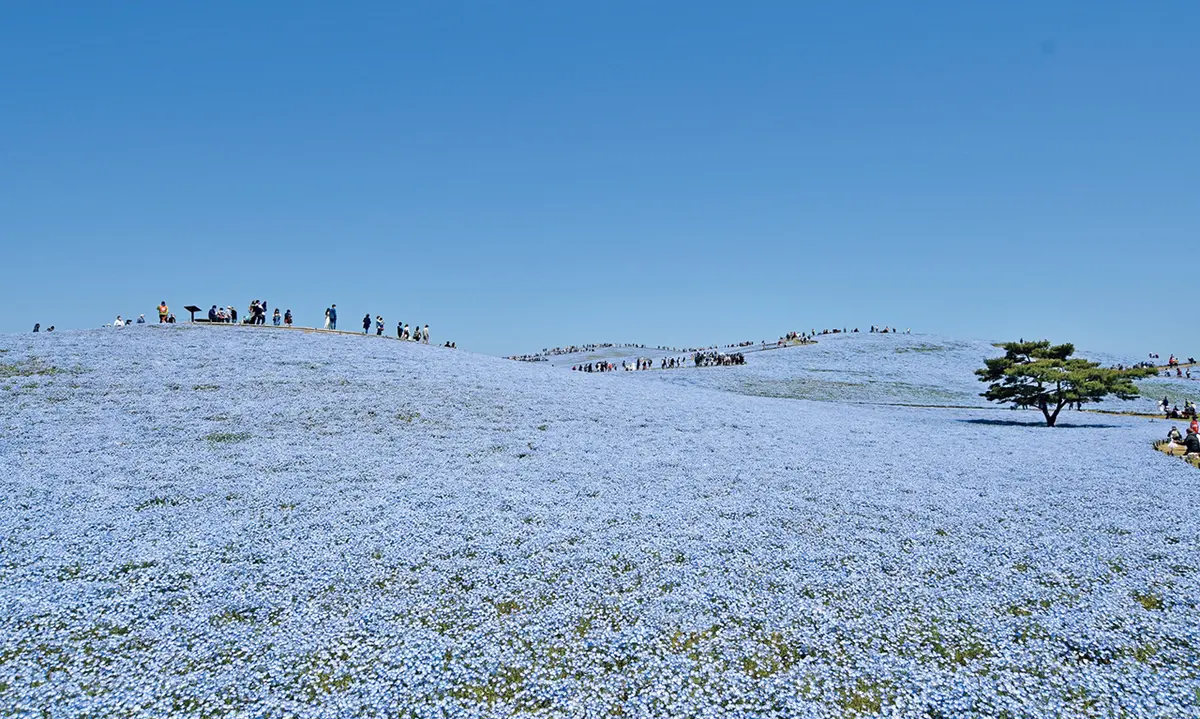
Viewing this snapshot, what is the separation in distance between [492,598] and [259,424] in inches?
536

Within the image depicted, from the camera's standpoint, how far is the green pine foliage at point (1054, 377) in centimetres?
2912

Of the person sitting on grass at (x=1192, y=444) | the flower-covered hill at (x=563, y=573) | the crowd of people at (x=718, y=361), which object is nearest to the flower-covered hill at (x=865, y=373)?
the crowd of people at (x=718, y=361)

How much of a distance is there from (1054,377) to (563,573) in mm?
30213

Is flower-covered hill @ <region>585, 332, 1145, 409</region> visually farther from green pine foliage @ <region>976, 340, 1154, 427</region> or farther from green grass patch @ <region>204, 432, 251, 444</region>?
green grass patch @ <region>204, 432, 251, 444</region>

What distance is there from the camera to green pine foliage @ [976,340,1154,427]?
1147 inches

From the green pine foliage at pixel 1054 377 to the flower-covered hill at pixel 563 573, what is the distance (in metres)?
11.7

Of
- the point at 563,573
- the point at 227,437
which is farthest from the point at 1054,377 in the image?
the point at 227,437

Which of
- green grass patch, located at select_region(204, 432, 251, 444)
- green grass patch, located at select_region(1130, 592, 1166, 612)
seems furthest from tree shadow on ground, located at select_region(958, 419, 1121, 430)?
green grass patch, located at select_region(204, 432, 251, 444)

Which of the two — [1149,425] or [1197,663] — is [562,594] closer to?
[1197,663]

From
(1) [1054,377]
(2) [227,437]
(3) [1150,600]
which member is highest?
(1) [1054,377]

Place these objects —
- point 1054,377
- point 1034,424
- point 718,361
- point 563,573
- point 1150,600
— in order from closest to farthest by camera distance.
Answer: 1. point 1150,600
2. point 563,573
3. point 1054,377
4. point 1034,424
5. point 718,361

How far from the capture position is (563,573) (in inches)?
368

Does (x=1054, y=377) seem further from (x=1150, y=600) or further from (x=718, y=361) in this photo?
(x=718, y=361)

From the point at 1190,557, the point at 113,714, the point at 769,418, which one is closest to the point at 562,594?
the point at 113,714
